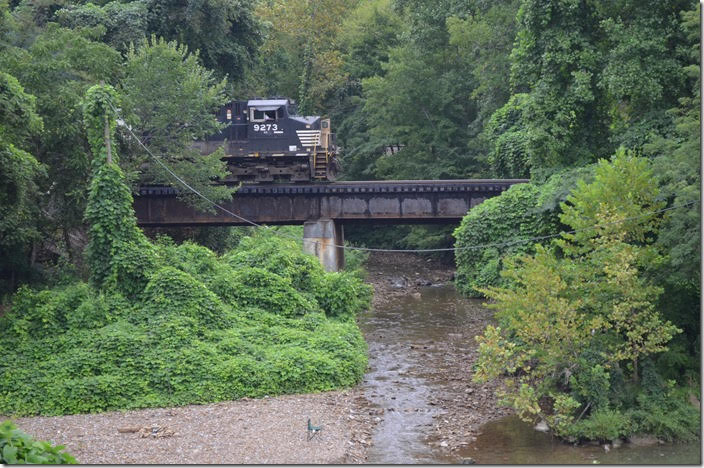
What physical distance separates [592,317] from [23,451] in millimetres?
13733

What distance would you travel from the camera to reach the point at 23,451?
31.0 feet

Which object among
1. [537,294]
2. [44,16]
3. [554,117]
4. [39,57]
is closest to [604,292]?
[537,294]

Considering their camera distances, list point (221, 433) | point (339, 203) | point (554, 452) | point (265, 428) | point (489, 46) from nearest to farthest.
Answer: point (554, 452), point (221, 433), point (265, 428), point (339, 203), point (489, 46)

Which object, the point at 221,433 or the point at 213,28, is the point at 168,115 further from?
the point at 221,433

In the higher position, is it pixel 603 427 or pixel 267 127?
pixel 267 127

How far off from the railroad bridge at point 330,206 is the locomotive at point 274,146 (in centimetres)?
224

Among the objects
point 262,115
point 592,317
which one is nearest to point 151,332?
point 592,317

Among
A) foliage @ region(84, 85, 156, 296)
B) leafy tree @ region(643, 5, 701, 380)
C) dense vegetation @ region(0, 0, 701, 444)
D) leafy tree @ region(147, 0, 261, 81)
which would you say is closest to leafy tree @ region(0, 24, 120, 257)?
dense vegetation @ region(0, 0, 701, 444)

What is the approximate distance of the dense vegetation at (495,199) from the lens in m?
19.2

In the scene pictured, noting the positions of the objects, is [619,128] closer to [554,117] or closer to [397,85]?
[554,117]

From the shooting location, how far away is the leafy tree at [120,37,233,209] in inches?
1289

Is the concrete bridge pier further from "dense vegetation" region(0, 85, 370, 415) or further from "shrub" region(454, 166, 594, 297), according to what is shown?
"dense vegetation" region(0, 85, 370, 415)

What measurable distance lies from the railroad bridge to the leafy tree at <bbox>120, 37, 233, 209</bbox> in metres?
2.67

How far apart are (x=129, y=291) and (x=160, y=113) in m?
11.3
